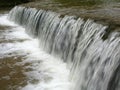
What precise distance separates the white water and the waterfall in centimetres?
26

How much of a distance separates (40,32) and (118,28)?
227 inches

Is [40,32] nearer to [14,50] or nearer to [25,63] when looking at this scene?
[14,50]

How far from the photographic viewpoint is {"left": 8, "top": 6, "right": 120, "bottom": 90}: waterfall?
5391mm

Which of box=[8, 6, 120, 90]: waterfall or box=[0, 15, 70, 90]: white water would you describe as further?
box=[0, 15, 70, 90]: white water

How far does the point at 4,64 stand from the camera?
28.0ft

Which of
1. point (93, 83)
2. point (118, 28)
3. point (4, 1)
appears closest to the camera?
point (93, 83)

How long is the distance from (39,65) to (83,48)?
1.93 metres

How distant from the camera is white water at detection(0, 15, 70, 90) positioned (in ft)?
22.4

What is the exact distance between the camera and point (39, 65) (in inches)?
328

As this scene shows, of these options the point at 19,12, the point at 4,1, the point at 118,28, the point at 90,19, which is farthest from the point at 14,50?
the point at 4,1

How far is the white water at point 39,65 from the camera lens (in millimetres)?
6816

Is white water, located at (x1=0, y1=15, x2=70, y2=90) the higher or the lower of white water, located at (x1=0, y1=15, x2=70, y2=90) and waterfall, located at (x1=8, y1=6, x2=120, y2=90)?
the lower

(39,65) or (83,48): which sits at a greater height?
(83,48)

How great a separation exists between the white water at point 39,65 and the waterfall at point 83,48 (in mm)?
255
